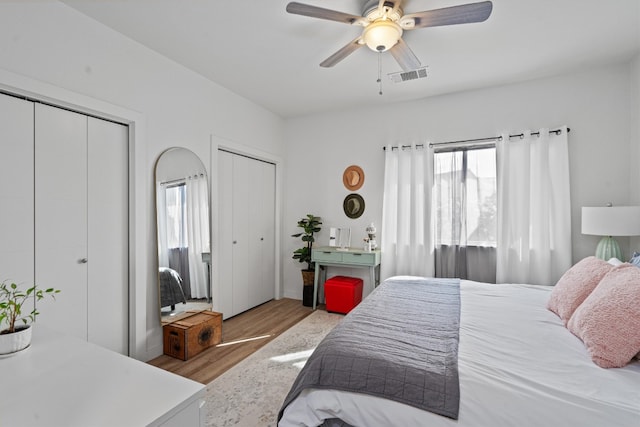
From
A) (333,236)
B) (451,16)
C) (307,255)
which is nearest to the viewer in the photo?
(451,16)

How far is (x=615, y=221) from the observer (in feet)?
8.13

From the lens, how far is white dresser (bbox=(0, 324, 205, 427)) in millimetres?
754

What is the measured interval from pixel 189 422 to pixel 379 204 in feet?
11.4

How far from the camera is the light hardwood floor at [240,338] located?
2.50 m

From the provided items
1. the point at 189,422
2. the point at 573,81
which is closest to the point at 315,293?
the point at 189,422

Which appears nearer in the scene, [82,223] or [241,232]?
[82,223]

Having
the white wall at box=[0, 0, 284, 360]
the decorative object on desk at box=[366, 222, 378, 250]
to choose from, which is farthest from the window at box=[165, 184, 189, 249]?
the decorative object on desk at box=[366, 222, 378, 250]

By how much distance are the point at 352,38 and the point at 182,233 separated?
2.35m

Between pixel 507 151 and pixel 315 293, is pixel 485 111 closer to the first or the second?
pixel 507 151

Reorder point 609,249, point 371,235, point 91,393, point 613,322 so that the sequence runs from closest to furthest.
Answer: point 91,393 → point 613,322 → point 609,249 → point 371,235

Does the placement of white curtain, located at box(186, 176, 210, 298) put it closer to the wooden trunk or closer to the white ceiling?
the wooden trunk

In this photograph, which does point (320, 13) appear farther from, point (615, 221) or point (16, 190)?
point (615, 221)

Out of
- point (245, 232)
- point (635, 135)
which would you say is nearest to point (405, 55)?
point (635, 135)

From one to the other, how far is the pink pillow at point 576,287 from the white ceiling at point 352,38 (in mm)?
1773
